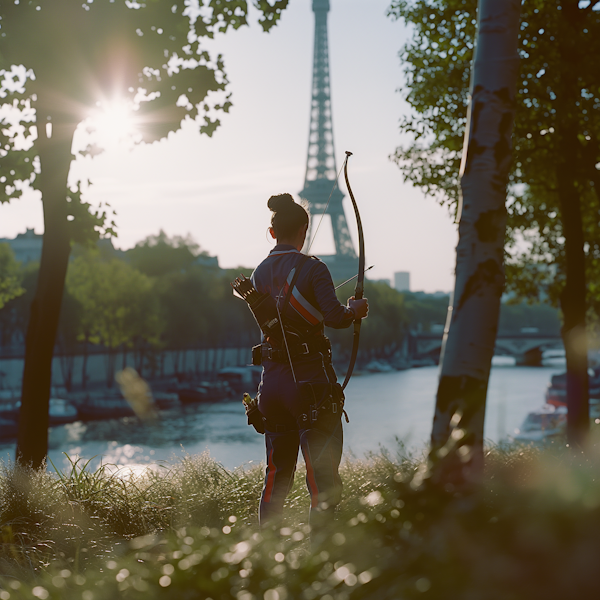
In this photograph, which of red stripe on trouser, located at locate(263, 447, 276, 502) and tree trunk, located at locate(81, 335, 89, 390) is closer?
red stripe on trouser, located at locate(263, 447, 276, 502)

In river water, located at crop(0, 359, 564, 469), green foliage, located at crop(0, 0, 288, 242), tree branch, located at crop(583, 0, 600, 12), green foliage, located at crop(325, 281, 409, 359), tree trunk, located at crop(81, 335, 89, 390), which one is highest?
tree branch, located at crop(583, 0, 600, 12)

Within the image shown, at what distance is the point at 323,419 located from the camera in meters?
3.79

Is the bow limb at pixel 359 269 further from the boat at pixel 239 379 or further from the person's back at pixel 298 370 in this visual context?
the boat at pixel 239 379

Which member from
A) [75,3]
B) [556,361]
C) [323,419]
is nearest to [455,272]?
[323,419]

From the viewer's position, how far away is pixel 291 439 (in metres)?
3.94

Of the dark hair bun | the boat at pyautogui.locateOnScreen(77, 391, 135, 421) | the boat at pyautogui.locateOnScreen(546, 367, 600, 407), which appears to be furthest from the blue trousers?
the boat at pyautogui.locateOnScreen(77, 391, 135, 421)

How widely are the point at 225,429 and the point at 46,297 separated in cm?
3303

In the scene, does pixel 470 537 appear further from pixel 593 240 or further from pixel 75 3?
pixel 593 240

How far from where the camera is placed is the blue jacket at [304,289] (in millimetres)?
3734

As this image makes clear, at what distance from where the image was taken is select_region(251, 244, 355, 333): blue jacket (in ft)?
12.3

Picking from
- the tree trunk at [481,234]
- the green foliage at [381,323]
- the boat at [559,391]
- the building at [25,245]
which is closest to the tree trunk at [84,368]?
the green foliage at [381,323]

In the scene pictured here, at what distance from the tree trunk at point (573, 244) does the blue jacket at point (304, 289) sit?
742 centimetres

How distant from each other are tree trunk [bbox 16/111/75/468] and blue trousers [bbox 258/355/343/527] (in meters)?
4.33

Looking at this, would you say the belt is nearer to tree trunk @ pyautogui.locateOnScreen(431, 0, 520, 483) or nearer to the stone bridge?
tree trunk @ pyautogui.locateOnScreen(431, 0, 520, 483)
